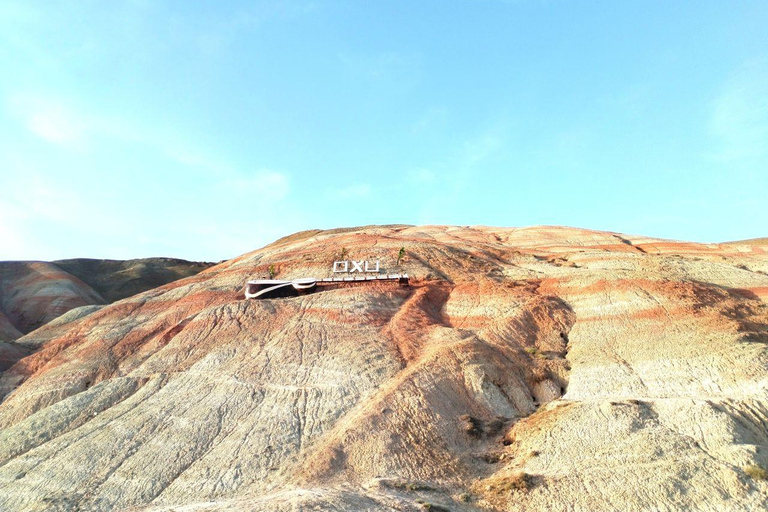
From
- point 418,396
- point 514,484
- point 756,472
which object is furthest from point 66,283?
point 756,472

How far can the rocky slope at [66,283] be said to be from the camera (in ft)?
306

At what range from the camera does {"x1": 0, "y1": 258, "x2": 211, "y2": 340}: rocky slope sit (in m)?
93.2

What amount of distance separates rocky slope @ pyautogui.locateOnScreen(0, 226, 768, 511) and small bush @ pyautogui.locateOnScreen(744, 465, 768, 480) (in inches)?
8.6

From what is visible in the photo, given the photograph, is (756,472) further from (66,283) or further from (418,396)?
(66,283)

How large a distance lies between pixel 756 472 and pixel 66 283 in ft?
348

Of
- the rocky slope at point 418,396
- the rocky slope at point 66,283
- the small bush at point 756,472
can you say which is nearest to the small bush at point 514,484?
the rocky slope at point 418,396

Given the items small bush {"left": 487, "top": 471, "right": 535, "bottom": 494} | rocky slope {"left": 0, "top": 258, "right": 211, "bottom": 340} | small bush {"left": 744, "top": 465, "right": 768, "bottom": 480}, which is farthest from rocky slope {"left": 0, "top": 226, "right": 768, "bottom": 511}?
rocky slope {"left": 0, "top": 258, "right": 211, "bottom": 340}

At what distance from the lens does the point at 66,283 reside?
104 m

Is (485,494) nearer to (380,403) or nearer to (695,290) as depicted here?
(380,403)

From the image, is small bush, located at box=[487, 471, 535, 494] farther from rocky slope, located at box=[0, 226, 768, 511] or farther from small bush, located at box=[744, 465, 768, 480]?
small bush, located at box=[744, 465, 768, 480]

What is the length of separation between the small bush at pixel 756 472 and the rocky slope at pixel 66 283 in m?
80.2

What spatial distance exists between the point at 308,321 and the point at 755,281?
117 ft

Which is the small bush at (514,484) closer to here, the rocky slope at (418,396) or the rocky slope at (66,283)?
the rocky slope at (418,396)

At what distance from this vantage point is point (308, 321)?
46.8 m
